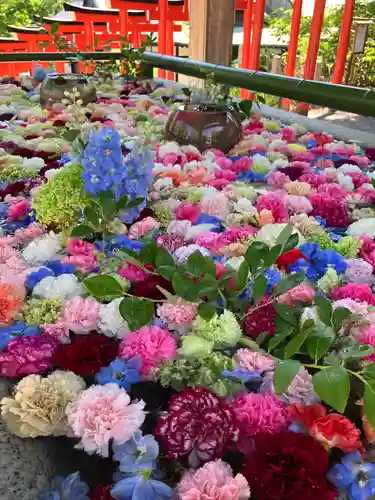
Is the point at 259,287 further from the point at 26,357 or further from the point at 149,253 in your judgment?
the point at 26,357

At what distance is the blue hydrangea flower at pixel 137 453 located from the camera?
1.60 ft

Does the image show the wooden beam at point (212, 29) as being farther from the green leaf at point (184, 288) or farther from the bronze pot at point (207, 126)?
the green leaf at point (184, 288)

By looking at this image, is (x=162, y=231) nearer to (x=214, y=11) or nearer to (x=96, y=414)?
(x=96, y=414)

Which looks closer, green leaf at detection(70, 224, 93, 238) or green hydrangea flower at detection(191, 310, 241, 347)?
green hydrangea flower at detection(191, 310, 241, 347)

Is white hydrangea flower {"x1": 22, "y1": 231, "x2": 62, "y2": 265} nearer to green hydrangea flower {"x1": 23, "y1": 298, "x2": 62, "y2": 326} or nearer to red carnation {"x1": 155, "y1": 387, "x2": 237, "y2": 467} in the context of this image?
green hydrangea flower {"x1": 23, "y1": 298, "x2": 62, "y2": 326}

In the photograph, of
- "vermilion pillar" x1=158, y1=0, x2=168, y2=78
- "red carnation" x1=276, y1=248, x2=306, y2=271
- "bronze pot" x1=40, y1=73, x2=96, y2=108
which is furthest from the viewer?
"vermilion pillar" x1=158, y1=0, x2=168, y2=78

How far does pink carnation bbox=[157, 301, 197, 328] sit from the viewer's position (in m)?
0.68

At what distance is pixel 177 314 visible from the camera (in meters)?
0.68

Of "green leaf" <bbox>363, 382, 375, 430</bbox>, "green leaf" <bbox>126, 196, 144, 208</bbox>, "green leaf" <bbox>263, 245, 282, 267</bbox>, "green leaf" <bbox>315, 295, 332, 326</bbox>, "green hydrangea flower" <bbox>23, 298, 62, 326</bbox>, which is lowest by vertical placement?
"green hydrangea flower" <bbox>23, 298, 62, 326</bbox>

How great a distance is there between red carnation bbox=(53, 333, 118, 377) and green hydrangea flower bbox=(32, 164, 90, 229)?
1.07ft

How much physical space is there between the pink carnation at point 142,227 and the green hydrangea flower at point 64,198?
0.10m

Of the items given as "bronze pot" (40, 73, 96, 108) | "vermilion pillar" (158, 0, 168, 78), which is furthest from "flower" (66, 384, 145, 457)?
"vermilion pillar" (158, 0, 168, 78)

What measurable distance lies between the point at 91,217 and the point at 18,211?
0.24 m

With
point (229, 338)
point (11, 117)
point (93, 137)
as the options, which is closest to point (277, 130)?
point (11, 117)
